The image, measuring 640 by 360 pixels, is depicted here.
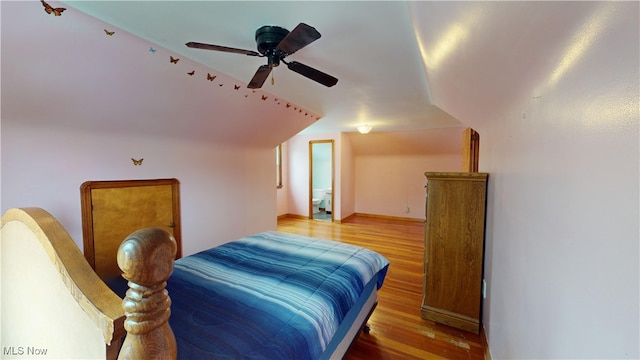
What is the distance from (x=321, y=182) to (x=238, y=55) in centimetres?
575

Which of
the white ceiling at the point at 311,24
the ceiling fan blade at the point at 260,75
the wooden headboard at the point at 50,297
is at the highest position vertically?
the white ceiling at the point at 311,24

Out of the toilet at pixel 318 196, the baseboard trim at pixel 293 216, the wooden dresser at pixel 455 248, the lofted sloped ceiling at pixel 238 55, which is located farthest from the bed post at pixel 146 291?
the toilet at pixel 318 196

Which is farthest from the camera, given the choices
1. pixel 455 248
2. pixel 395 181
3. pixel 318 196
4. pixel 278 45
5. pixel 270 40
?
pixel 318 196

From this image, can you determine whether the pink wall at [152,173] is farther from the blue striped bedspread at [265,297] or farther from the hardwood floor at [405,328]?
the hardwood floor at [405,328]

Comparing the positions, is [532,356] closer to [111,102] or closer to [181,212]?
[111,102]

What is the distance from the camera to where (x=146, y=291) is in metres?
0.51

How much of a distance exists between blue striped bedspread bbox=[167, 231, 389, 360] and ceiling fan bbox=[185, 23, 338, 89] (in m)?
1.33

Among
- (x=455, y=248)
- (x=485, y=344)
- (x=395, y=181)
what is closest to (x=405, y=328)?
(x=485, y=344)

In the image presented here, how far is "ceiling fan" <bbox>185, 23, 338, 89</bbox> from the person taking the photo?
1.28 meters

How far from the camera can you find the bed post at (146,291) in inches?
19.3

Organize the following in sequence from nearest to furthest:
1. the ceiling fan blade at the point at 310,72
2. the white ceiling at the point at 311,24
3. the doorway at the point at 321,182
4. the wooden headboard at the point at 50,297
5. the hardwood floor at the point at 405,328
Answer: the wooden headboard at the point at 50,297 → the white ceiling at the point at 311,24 → the ceiling fan blade at the point at 310,72 → the hardwood floor at the point at 405,328 → the doorway at the point at 321,182

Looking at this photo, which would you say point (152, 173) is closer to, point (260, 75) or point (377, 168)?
point (260, 75)

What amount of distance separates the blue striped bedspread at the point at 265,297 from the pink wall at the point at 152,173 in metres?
1.19

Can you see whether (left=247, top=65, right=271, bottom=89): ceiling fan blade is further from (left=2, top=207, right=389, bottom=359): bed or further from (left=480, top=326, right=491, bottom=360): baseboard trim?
(left=480, top=326, right=491, bottom=360): baseboard trim
